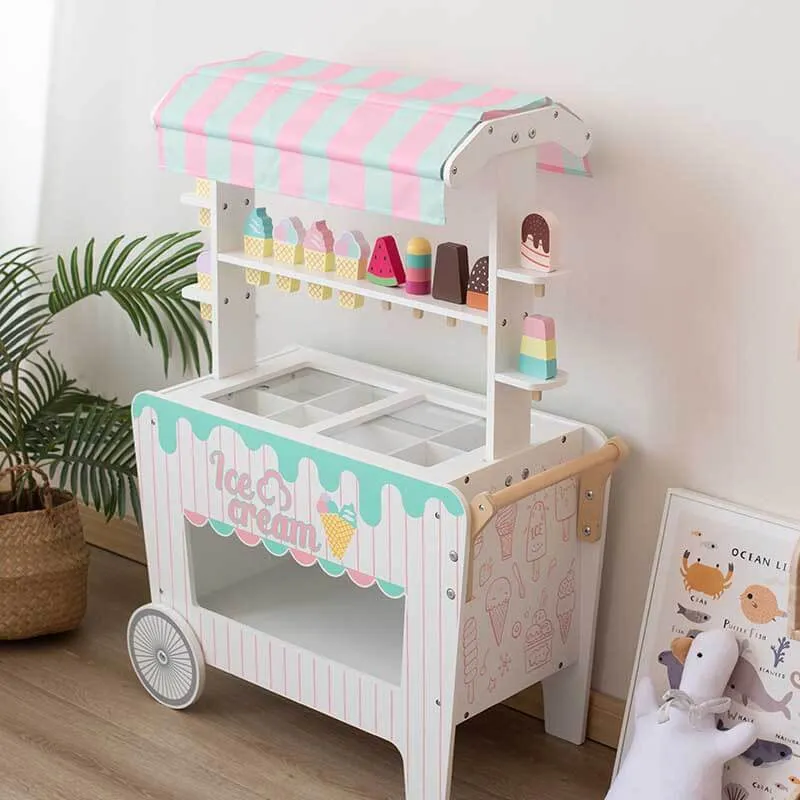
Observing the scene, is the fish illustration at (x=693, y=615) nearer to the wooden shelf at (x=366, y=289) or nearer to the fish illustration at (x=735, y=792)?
the fish illustration at (x=735, y=792)

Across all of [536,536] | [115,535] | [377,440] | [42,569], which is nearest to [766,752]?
[536,536]

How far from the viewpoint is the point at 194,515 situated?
268 centimetres

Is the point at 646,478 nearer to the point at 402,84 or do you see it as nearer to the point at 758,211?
the point at 758,211

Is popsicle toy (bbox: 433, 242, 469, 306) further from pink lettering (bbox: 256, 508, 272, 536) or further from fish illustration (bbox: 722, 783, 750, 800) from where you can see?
fish illustration (bbox: 722, 783, 750, 800)

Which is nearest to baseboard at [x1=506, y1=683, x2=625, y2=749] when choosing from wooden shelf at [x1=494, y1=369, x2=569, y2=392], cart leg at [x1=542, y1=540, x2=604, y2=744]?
cart leg at [x1=542, y1=540, x2=604, y2=744]

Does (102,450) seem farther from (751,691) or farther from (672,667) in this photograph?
(751,691)

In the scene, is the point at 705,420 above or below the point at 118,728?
above

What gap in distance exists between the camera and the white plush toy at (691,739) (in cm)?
231

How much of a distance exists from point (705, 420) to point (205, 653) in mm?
991

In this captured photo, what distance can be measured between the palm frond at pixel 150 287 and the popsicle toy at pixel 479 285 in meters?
0.82

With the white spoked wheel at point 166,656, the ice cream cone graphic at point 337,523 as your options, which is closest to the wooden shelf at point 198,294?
the ice cream cone graphic at point 337,523

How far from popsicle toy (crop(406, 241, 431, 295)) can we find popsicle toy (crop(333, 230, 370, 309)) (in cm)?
9

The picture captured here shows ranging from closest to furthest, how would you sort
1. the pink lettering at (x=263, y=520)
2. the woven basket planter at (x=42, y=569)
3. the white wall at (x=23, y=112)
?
the pink lettering at (x=263, y=520), the woven basket planter at (x=42, y=569), the white wall at (x=23, y=112)

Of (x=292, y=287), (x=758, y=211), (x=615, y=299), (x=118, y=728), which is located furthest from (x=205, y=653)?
(x=758, y=211)
